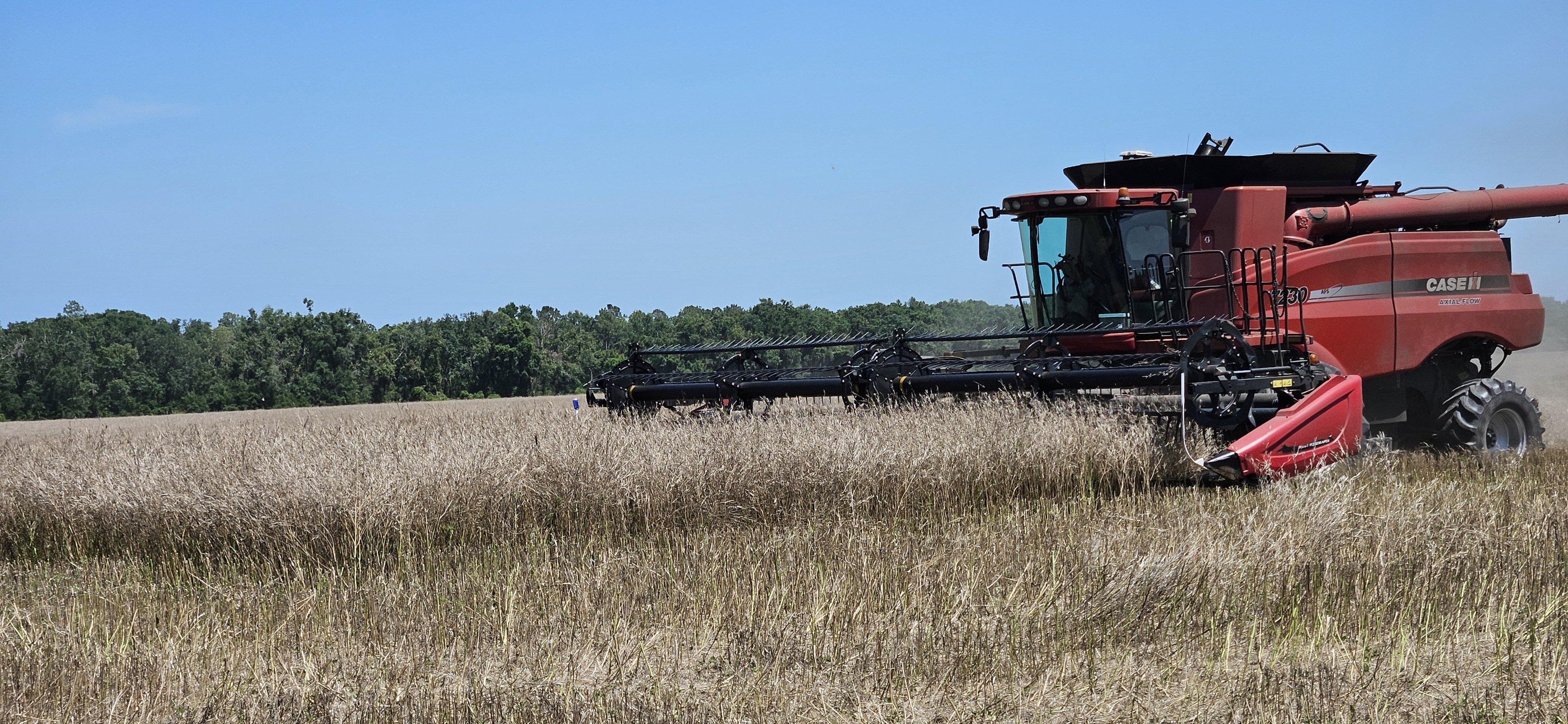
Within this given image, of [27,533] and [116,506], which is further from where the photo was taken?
[27,533]

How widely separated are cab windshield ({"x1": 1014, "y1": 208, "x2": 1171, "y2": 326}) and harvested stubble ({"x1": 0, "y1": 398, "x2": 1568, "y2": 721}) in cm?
161

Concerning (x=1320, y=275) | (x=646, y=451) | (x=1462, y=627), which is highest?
(x=1320, y=275)

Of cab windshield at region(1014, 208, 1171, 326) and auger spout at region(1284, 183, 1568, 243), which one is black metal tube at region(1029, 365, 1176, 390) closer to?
cab windshield at region(1014, 208, 1171, 326)

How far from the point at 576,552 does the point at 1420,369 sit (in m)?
6.74

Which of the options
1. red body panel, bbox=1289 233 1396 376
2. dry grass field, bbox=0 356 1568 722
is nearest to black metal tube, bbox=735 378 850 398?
dry grass field, bbox=0 356 1568 722

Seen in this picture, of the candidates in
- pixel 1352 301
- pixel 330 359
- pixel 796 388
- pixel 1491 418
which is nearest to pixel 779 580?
pixel 796 388

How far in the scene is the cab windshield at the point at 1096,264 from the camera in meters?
8.38

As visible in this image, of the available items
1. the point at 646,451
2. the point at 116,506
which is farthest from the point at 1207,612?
the point at 116,506

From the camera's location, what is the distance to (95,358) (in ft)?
155

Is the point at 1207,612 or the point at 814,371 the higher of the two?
the point at 814,371

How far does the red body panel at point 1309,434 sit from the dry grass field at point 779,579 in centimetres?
15

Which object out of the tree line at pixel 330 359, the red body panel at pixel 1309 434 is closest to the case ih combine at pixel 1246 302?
the red body panel at pixel 1309 434

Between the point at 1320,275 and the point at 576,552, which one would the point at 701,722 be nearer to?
the point at 576,552

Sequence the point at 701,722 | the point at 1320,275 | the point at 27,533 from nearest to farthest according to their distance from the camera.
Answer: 1. the point at 701,722
2. the point at 27,533
3. the point at 1320,275
